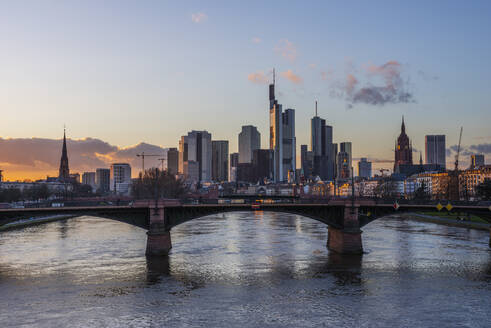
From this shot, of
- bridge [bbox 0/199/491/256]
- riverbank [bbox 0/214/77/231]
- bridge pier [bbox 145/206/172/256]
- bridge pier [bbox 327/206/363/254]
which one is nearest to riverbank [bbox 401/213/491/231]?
bridge [bbox 0/199/491/256]

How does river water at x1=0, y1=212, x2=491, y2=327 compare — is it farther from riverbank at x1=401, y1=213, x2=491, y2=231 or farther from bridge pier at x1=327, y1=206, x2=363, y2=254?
riverbank at x1=401, y1=213, x2=491, y2=231

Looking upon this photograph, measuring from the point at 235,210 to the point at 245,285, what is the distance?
2341 cm

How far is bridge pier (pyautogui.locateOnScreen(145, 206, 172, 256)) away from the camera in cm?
6900

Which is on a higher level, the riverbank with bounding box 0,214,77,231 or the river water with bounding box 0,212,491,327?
the riverbank with bounding box 0,214,77,231

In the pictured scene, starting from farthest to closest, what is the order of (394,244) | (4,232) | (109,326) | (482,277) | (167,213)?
(4,232) < (394,244) < (167,213) < (482,277) < (109,326)

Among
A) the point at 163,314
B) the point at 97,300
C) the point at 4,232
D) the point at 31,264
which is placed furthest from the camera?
the point at 4,232

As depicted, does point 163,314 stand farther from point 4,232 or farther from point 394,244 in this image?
point 4,232

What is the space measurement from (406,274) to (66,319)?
37.6 meters

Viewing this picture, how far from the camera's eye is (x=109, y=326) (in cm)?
3809

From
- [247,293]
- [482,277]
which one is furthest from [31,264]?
[482,277]

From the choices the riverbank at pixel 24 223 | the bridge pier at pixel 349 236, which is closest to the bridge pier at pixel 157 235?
the bridge pier at pixel 349 236

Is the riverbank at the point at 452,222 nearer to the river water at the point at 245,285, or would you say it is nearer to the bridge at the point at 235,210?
the bridge at the point at 235,210

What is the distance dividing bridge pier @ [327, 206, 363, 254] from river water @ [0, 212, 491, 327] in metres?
2.03

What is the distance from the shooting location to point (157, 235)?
229 ft
